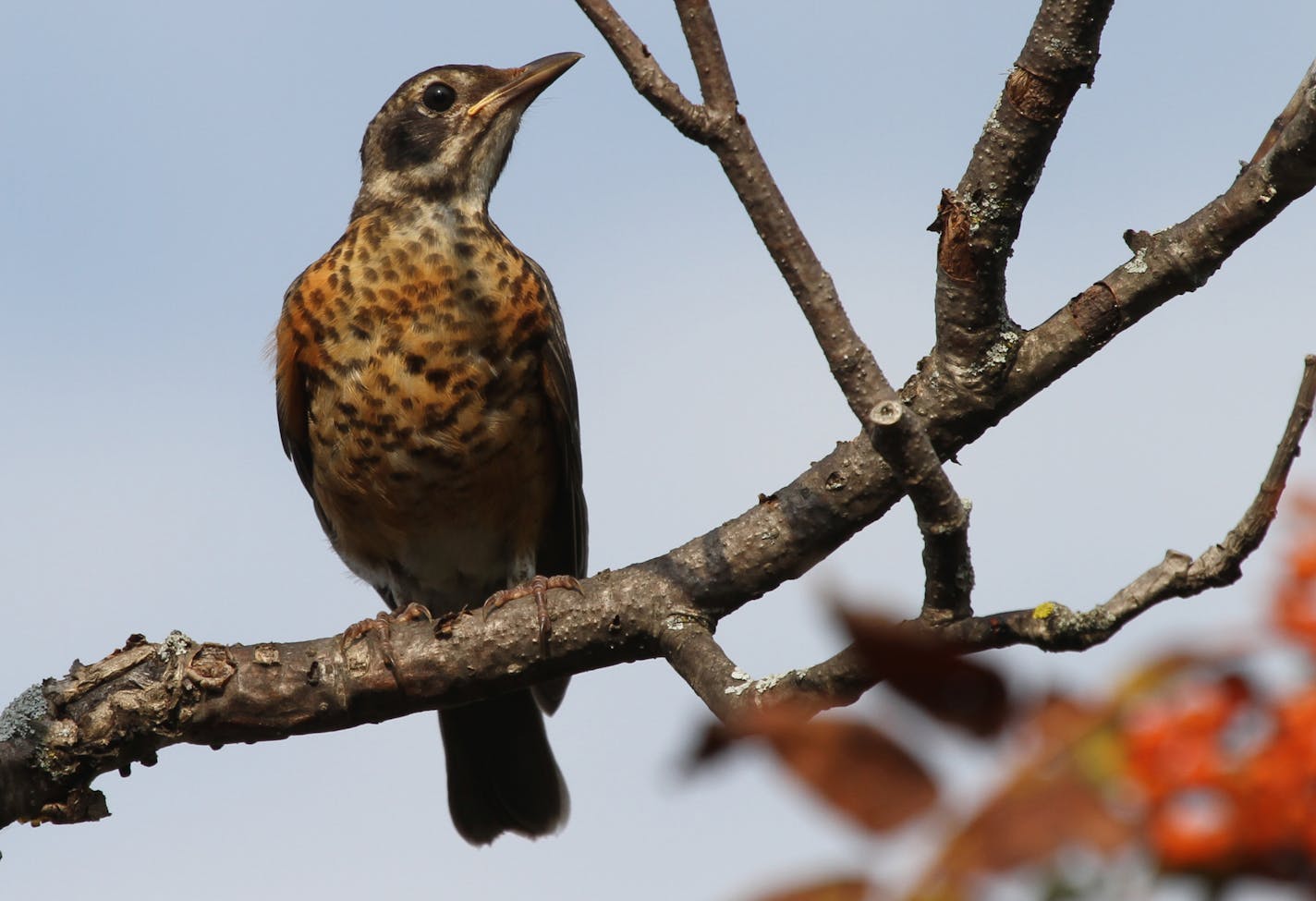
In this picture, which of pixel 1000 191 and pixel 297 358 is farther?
pixel 297 358

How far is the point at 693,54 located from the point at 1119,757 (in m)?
1.98

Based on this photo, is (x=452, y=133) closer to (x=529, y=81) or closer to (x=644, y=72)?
(x=529, y=81)

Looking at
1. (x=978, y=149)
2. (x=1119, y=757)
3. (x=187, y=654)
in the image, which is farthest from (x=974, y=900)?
(x=187, y=654)

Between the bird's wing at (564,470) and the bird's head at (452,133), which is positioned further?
the bird's head at (452,133)

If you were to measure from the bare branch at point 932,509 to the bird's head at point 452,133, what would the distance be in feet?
12.7

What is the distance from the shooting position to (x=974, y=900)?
698mm

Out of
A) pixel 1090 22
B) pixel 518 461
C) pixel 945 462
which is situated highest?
pixel 518 461

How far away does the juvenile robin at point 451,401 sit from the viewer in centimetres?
562

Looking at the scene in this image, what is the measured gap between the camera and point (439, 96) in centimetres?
657

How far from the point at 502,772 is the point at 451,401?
179 centimetres

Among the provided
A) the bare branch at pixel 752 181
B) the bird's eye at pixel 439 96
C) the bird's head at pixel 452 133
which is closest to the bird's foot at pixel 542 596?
the bare branch at pixel 752 181

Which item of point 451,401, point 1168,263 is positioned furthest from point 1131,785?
point 451,401

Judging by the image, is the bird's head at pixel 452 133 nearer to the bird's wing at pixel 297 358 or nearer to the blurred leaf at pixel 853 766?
the bird's wing at pixel 297 358

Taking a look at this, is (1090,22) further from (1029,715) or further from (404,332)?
(404,332)
